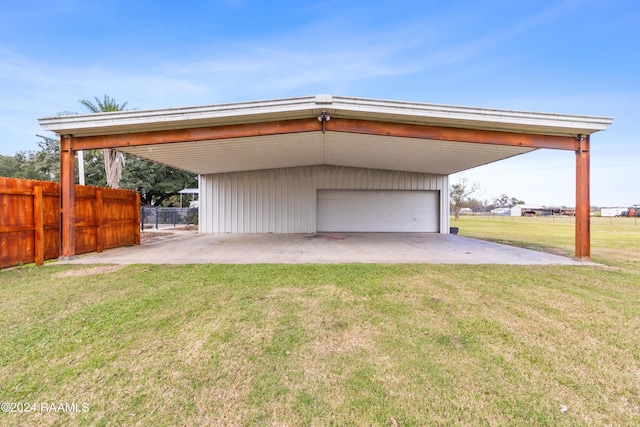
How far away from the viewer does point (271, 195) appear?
43.6ft

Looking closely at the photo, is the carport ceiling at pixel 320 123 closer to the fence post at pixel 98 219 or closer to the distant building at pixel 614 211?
the fence post at pixel 98 219

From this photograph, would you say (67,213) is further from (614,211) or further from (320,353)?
(614,211)

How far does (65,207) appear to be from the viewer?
20.3 ft

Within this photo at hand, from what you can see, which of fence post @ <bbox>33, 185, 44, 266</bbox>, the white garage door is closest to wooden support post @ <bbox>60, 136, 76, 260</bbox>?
fence post @ <bbox>33, 185, 44, 266</bbox>

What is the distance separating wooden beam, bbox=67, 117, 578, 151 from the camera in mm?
6324

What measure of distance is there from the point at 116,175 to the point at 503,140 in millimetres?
16405

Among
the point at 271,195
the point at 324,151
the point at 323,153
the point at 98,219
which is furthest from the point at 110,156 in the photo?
the point at 324,151

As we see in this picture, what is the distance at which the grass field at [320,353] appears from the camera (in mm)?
1719

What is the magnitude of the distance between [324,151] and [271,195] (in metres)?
4.10

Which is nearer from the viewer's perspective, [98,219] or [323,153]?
[98,219]

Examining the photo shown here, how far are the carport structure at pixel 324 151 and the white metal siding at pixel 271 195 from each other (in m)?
0.05

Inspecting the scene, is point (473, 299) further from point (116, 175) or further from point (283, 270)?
point (116, 175)

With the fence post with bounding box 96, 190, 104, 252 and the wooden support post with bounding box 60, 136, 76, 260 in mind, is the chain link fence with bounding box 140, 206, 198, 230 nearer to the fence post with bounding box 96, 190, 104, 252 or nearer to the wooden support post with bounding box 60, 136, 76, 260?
the fence post with bounding box 96, 190, 104, 252

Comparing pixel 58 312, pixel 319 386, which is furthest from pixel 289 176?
pixel 319 386
